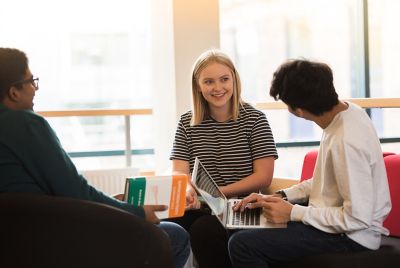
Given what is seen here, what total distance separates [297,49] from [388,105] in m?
2.67

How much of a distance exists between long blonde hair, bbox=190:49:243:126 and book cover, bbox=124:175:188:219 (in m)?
0.66

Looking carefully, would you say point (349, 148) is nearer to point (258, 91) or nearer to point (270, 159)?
point (270, 159)

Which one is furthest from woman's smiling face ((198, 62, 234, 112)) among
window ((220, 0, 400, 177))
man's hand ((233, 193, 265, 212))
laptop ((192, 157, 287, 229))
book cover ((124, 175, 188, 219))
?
window ((220, 0, 400, 177))

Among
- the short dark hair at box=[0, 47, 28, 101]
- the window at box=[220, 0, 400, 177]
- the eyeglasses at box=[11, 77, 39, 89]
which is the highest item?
the window at box=[220, 0, 400, 177]

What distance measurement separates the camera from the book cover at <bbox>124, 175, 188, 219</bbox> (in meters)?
1.67

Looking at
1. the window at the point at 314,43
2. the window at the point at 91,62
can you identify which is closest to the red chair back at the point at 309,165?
the window at the point at 91,62

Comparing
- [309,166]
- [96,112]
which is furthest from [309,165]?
[96,112]

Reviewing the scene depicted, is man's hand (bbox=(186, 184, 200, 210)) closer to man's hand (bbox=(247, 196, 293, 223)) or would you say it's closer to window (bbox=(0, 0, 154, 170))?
man's hand (bbox=(247, 196, 293, 223))

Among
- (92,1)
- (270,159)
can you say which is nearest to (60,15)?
(92,1)

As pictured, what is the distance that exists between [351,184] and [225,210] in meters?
0.52

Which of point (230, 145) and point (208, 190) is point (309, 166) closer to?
point (230, 145)

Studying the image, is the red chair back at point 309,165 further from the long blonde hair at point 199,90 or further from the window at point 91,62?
the window at point 91,62

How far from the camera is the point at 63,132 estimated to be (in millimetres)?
4176

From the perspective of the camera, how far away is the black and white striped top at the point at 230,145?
2.26 meters
